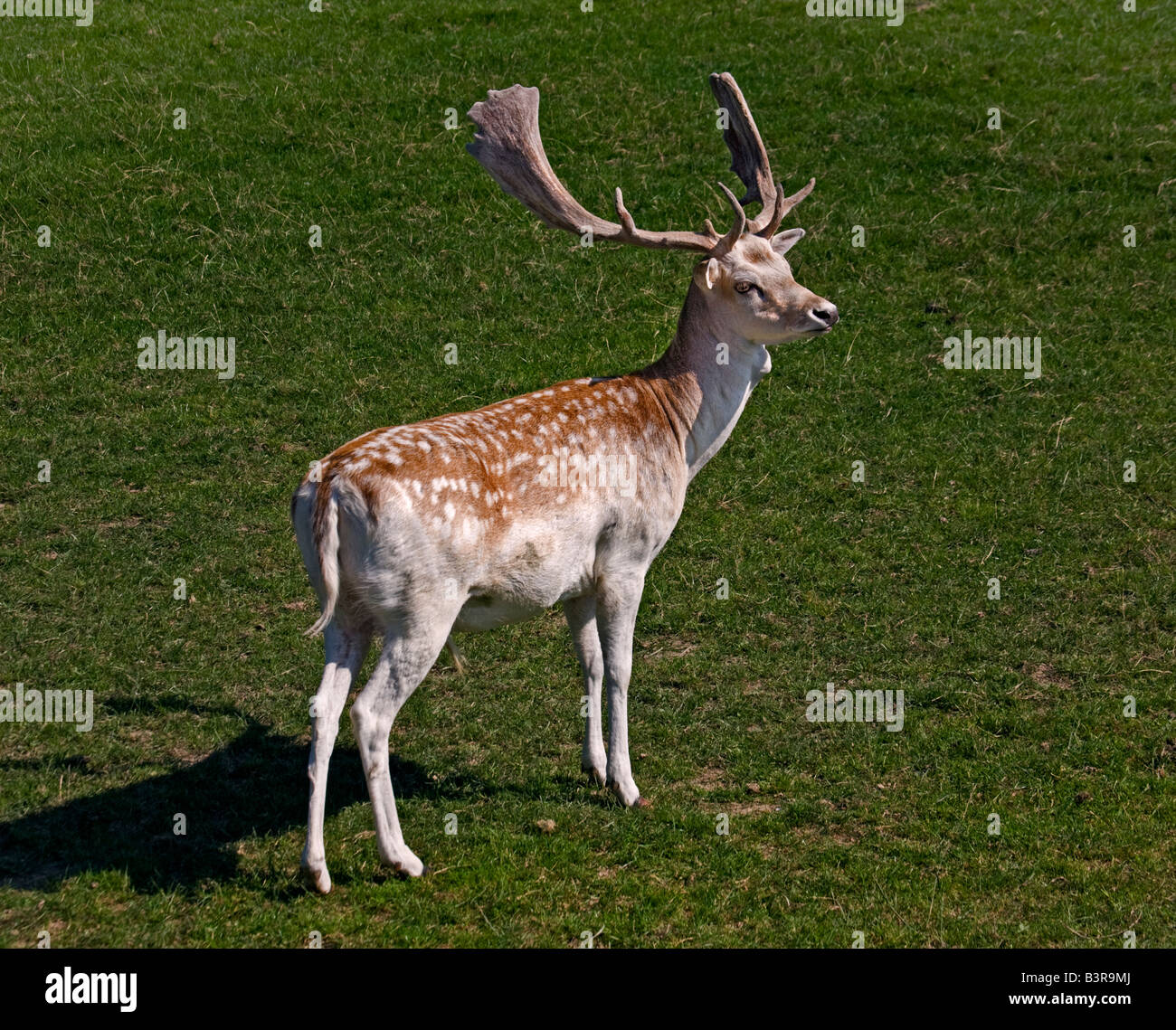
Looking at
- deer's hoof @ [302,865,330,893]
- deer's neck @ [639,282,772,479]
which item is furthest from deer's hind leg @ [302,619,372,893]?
deer's neck @ [639,282,772,479]

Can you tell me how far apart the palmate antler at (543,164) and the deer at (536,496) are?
13 mm

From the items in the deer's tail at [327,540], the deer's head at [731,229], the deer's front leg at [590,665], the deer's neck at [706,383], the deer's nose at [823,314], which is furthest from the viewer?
the deer's neck at [706,383]

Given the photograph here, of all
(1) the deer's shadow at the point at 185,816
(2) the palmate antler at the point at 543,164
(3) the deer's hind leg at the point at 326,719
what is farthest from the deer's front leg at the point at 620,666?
(2) the palmate antler at the point at 543,164

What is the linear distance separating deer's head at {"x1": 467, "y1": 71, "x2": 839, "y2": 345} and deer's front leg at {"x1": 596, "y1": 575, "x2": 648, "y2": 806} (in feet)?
5.54

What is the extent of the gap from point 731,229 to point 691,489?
4.05m

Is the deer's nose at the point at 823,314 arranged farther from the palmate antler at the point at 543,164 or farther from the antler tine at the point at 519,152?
the antler tine at the point at 519,152

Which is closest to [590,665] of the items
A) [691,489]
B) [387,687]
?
[387,687]

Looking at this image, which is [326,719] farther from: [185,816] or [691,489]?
[691,489]

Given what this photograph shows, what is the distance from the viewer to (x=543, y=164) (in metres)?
8.78

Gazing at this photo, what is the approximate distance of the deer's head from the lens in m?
8.02

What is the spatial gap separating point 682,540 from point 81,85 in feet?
32.6

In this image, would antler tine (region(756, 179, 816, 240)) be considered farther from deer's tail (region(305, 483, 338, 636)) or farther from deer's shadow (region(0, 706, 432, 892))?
deer's shadow (region(0, 706, 432, 892))

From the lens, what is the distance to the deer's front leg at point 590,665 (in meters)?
8.18
